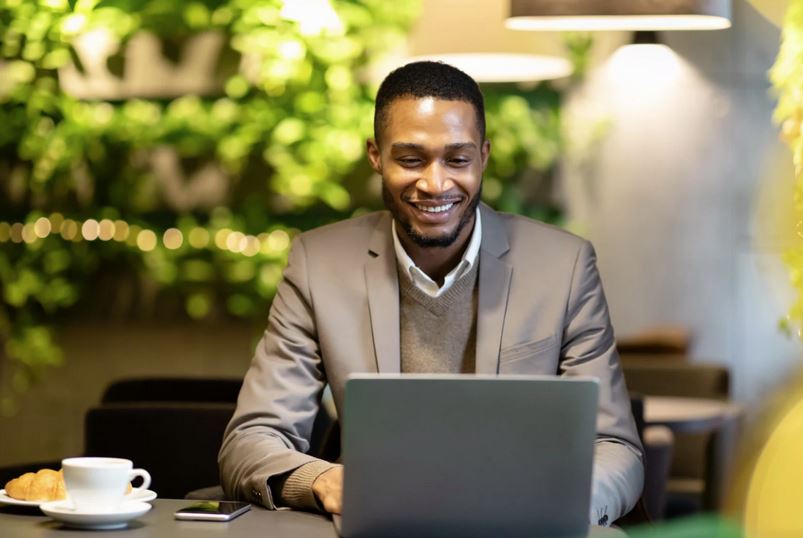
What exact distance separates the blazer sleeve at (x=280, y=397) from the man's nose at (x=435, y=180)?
32cm

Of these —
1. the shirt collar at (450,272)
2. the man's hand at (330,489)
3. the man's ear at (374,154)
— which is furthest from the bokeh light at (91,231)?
the man's hand at (330,489)

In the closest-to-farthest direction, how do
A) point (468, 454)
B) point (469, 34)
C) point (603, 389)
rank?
1. point (468, 454)
2. point (603, 389)
3. point (469, 34)

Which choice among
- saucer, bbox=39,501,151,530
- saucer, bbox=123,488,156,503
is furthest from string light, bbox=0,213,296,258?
saucer, bbox=39,501,151,530

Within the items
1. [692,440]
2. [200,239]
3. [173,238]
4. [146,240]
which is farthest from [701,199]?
[146,240]

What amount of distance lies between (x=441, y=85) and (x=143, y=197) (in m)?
2.75

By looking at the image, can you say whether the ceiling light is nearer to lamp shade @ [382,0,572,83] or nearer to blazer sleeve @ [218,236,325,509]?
lamp shade @ [382,0,572,83]

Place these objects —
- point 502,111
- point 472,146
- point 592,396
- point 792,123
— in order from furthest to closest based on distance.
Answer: point 502,111 < point 472,146 < point 792,123 < point 592,396

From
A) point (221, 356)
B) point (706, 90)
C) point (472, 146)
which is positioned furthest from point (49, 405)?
point (472, 146)

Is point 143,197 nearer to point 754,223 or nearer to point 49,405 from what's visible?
point 49,405

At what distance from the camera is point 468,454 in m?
1.79

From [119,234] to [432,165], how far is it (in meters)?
2.83

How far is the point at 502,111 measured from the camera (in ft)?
16.4

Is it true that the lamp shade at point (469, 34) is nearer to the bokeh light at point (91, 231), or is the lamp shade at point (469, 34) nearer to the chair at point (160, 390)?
the chair at point (160, 390)

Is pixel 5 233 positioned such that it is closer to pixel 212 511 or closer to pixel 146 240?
pixel 146 240
